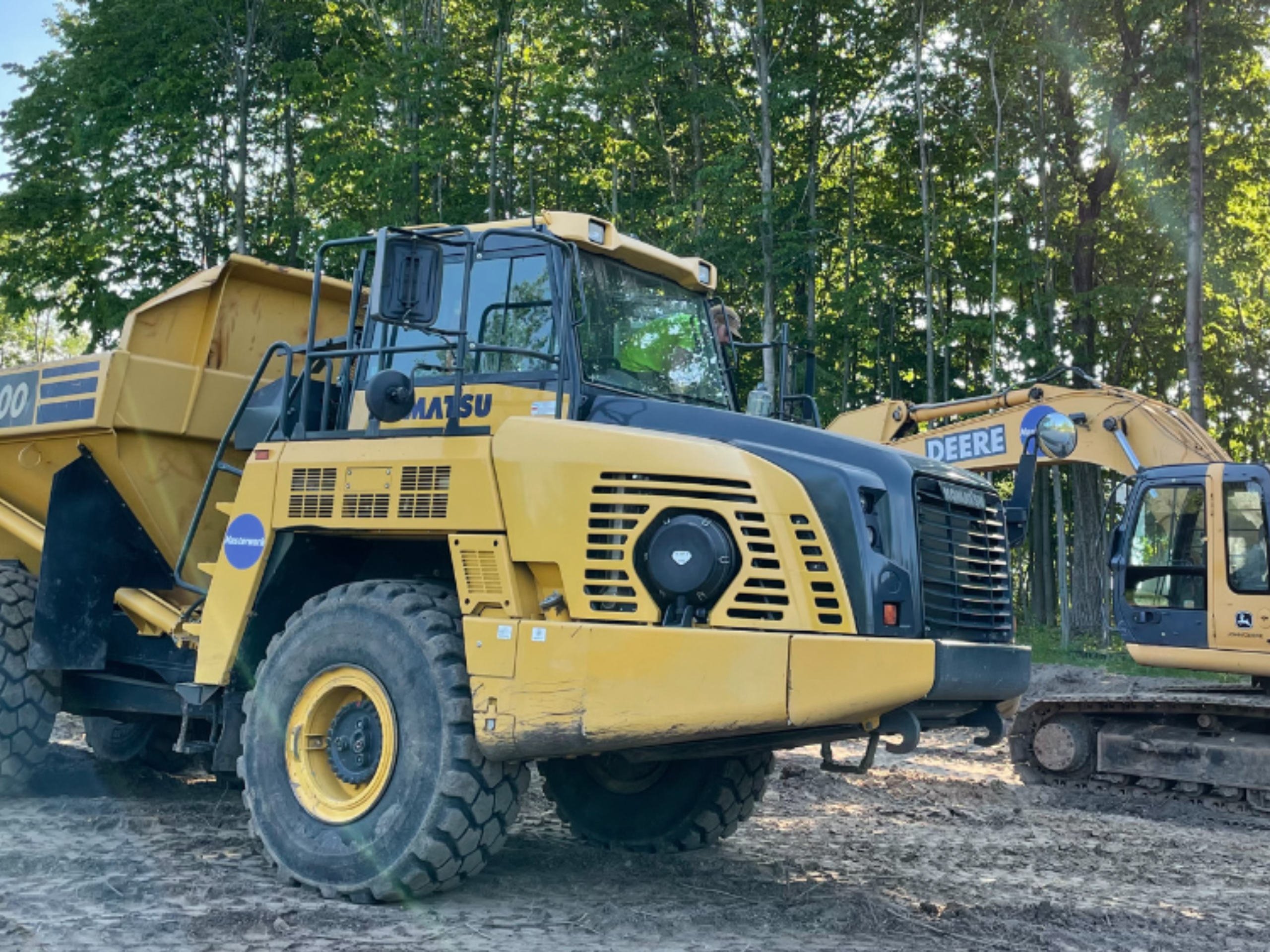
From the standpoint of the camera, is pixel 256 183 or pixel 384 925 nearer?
pixel 384 925

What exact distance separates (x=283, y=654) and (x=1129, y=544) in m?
8.42

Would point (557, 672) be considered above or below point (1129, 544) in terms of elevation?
below

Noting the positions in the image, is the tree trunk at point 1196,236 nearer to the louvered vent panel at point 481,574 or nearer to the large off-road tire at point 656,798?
the large off-road tire at point 656,798

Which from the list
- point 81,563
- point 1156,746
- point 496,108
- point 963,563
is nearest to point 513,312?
point 963,563

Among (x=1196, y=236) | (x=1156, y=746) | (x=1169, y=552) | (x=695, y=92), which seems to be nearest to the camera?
(x=1156, y=746)

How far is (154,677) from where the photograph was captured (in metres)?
7.99

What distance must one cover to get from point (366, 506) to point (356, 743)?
1064 mm

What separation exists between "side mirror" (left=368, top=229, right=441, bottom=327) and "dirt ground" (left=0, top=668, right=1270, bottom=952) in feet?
8.15

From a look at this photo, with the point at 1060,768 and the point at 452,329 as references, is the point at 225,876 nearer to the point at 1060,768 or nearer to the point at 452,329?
the point at 452,329

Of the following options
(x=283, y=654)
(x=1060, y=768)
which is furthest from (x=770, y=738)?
(x=1060, y=768)

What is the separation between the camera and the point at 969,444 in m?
13.0

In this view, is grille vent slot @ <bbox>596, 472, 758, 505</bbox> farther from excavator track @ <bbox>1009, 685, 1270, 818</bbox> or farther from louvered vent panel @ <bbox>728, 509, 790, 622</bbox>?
excavator track @ <bbox>1009, 685, 1270, 818</bbox>

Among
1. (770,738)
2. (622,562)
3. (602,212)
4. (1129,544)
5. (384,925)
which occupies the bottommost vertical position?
(384,925)

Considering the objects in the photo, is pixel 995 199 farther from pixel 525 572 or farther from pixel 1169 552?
pixel 525 572
